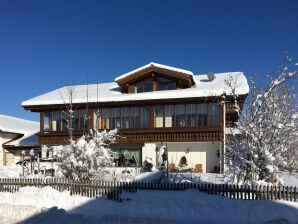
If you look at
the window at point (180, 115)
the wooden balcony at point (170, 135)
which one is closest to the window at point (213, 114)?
the wooden balcony at point (170, 135)

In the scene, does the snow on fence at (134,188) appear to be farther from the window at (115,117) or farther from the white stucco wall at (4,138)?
the white stucco wall at (4,138)

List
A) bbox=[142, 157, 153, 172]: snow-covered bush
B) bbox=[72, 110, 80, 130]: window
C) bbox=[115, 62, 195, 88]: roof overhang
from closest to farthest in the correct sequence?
bbox=[142, 157, 153, 172]: snow-covered bush
bbox=[115, 62, 195, 88]: roof overhang
bbox=[72, 110, 80, 130]: window

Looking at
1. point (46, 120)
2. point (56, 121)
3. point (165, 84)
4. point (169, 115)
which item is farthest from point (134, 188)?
point (46, 120)

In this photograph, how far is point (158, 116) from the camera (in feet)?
80.1

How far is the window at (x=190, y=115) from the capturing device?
2350 centimetres

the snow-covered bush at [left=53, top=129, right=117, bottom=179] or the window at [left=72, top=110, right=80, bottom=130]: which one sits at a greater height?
the window at [left=72, top=110, right=80, bottom=130]

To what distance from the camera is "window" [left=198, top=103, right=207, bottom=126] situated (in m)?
23.2

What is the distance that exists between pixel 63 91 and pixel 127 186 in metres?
18.3

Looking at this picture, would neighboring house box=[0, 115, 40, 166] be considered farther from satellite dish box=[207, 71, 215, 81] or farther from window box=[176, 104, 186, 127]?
satellite dish box=[207, 71, 215, 81]

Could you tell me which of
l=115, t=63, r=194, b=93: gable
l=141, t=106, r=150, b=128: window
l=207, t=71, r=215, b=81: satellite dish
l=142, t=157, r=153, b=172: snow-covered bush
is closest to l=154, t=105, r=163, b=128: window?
l=141, t=106, r=150, b=128: window

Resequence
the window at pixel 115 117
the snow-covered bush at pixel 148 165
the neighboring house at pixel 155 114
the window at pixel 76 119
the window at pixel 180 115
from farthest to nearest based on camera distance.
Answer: the window at pixel 76 119 < the window at pixel 115 117 < the window at pixel 180 115 < the neighboring house at pixel 155 114 < the snow-covered bush at pixel 148 165

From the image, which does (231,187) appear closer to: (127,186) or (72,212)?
(127,186)

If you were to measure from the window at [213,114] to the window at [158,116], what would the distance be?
11.6 ft

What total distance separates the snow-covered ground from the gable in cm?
1267
